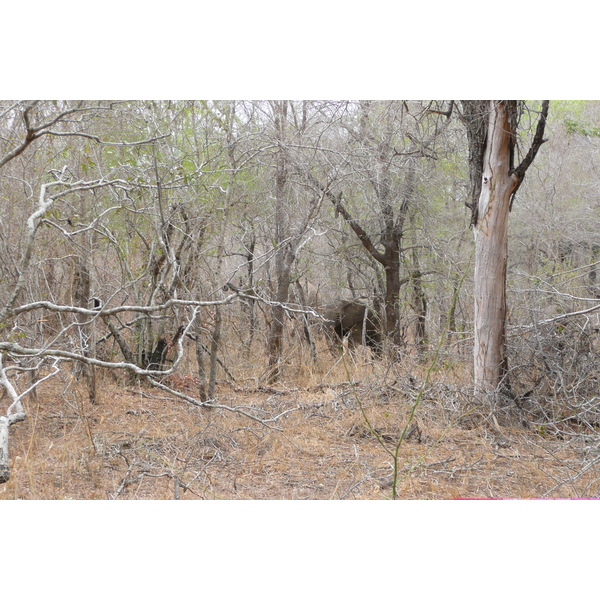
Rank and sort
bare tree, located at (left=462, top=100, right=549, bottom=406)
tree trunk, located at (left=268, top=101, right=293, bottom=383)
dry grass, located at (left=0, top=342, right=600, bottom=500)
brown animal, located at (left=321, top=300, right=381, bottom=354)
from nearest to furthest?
dry grass, located at (left=0, top=342, right=600, bottom=500) → bare tree, located at (left=462, top=100, right=549, bottom=406) → tree trunk, located at (left=268, top=101, right=293, bottom=383) → brown animal, located at (left=321, top=300, right=381, bottom=354)

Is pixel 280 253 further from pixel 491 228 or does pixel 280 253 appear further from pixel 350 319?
pixel 491 228

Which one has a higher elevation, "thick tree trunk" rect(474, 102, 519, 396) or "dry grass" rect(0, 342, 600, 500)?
"thick tree trunk" rect(474, 102, 519, 396)

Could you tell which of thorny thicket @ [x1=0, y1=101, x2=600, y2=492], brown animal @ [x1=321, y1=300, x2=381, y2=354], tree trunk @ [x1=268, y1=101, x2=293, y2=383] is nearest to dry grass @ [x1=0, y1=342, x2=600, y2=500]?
thorny thicket @ [x1=0, y1=101, x2=600, y2=492]

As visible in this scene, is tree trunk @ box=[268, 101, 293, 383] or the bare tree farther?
tree trunk @ box=[268, 101, 293, 383]

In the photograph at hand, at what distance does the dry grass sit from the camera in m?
2.62

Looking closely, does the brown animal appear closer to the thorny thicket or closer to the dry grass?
the thorny thicket

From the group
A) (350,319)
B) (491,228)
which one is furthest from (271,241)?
(350,319)

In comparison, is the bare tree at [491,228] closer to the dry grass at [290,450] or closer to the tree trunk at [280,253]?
the dry grass at [290,450]

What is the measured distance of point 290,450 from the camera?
10.4 ft

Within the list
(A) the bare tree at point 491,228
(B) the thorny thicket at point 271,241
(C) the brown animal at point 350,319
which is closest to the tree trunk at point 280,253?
(B) the thorny thicket at point 271,241

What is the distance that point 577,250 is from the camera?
17.0 ft

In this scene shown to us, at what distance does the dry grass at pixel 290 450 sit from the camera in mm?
2617

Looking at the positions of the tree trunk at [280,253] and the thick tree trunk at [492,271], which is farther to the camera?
the tree trunk at [280,253]
